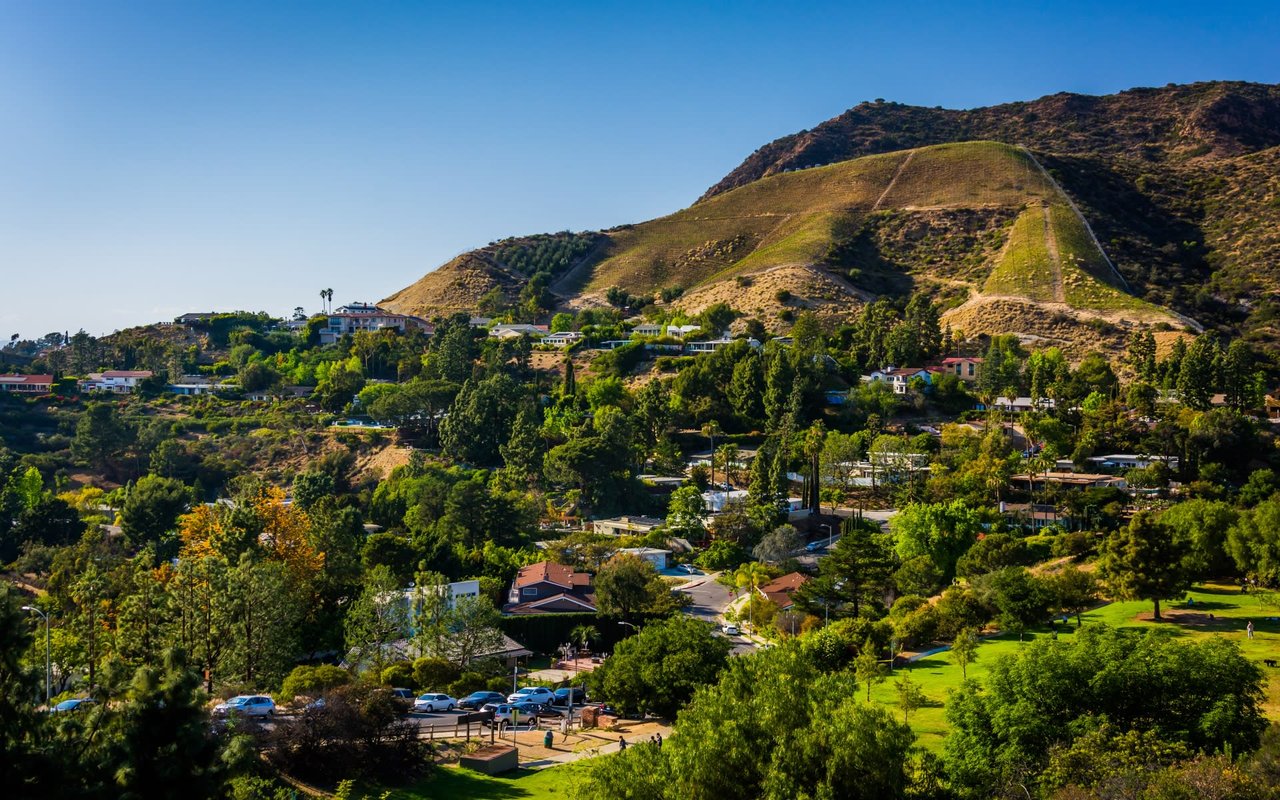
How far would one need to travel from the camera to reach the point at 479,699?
34.4 meters

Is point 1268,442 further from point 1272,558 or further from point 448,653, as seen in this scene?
point 448,653

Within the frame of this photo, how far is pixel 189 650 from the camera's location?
34.4 meters

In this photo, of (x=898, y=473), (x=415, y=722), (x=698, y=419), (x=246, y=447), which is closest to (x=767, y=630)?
(x=415, y=722)

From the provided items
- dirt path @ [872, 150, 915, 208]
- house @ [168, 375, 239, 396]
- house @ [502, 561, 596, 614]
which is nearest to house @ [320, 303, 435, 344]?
house @ [168, 375, 239, 396]

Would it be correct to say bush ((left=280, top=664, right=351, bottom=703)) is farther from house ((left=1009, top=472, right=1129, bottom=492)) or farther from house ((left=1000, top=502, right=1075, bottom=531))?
house ((left=1009, top=472, right=1129, bottom=492))

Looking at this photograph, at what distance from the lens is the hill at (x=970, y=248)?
104m

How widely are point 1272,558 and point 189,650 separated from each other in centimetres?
Answer: 3958

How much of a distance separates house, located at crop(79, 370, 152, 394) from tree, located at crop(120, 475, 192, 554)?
1622 inches

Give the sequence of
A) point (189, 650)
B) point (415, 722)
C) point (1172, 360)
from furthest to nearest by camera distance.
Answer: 1. point (1172, 360)
2. point (189, 650)
3. point (415, 722)

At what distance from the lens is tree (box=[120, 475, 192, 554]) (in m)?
62.4

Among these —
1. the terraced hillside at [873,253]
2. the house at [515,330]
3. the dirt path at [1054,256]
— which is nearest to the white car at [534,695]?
the house at [515,330]

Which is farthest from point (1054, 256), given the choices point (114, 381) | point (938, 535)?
point (114, 381)

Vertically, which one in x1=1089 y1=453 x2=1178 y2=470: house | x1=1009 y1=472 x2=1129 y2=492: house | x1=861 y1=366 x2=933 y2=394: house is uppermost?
x1=861 y1=366 x2=933 y2=394: house

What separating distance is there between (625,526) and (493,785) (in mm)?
38628
